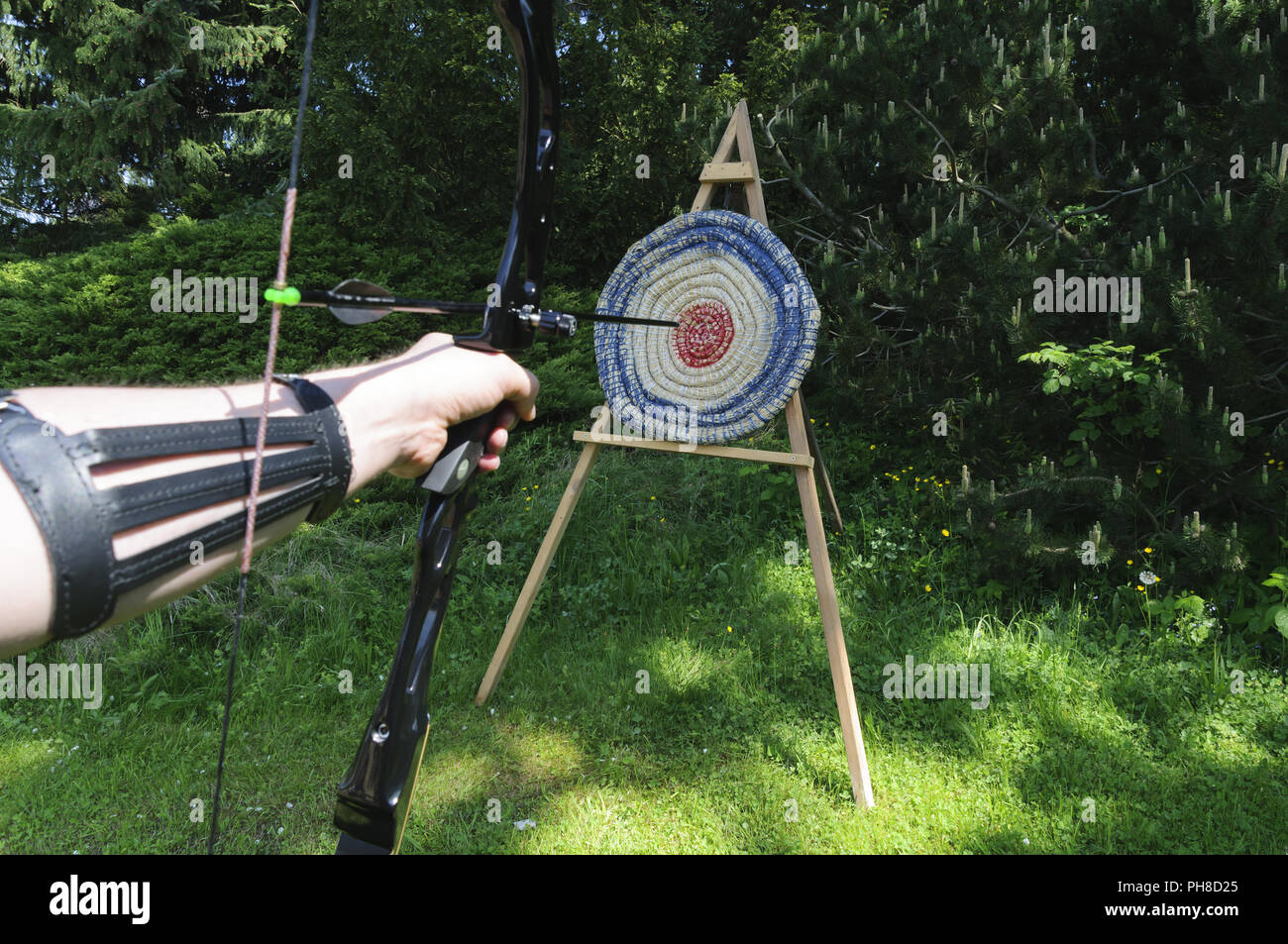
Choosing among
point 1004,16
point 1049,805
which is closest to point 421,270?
point 1004,16

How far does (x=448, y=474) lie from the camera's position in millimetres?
930

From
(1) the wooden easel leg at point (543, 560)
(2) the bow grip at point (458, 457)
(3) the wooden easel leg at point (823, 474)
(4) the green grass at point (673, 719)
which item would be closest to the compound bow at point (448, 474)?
(2) the bow grip at point (458, 457)

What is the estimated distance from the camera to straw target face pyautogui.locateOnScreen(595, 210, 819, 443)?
191 centimetres

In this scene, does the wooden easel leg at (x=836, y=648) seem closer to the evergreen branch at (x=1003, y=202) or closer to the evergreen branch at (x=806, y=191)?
the evergreen branch at (x=1003, y=202)

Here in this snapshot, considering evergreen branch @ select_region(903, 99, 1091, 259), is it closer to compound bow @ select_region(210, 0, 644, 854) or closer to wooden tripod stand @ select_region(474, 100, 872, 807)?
wooden tripod stand @ select_region(474, 100, 872, 807)

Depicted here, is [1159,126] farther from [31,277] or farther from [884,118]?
[31,277]

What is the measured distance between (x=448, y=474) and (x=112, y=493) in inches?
16.0

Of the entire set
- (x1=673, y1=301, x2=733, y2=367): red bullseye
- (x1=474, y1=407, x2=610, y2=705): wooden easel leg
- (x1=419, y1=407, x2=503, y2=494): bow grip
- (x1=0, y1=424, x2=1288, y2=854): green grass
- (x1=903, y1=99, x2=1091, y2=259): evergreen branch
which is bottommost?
(x1=0, y1=424, x2=1288, y2=854): green grass

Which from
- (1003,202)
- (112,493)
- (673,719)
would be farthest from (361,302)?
(1003,202)

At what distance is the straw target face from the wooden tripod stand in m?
0.05

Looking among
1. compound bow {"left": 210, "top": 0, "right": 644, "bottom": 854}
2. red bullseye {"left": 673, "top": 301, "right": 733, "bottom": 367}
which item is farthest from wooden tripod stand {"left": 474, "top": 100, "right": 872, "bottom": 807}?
compound bow {"left": 210, "top": 0, "right": 644, "bottom": 854}

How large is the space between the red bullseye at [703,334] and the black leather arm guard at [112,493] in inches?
58.5

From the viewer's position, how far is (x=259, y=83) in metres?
5.25

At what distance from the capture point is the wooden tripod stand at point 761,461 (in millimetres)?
1797
